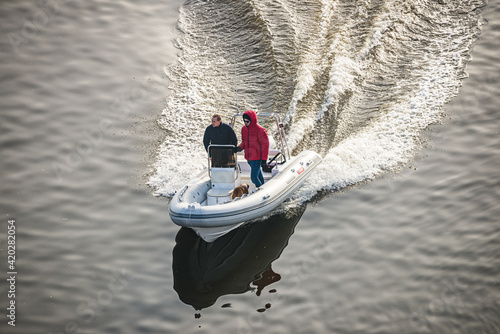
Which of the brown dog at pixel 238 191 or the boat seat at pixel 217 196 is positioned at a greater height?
the brown dog at pixel 238 191

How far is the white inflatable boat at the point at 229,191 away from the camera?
7.93 metres

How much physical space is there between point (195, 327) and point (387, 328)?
251 cm

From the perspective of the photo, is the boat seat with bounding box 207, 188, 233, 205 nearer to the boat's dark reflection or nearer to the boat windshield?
the boat windshield

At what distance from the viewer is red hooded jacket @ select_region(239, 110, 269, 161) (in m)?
8.73

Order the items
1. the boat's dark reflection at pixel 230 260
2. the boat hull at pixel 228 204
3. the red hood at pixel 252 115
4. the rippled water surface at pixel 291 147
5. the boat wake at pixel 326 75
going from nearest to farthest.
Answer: the rippled water surface at pixel 291 147
the boat's dark reflection at pixel 230 260
the boat hull at pixel 228 204
the red hood at pixel 252 115
the boat wake at pixel 326 75

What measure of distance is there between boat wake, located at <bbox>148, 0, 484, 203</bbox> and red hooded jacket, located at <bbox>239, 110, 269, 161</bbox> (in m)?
1.19

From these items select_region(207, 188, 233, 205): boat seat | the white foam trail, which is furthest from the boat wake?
select_region(207, 188, 233, 205): boat seat

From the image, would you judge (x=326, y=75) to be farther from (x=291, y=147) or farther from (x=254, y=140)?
(x=254, y=140)

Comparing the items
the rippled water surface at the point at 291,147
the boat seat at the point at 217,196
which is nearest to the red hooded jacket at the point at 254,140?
the boat seat at the point at 217,196

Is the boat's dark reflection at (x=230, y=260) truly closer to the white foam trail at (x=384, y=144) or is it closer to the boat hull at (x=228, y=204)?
the boat hull at (x=228, y=204)

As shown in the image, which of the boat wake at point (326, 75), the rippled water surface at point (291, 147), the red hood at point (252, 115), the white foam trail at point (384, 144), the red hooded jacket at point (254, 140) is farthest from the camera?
the boat wake at point (326, 75)

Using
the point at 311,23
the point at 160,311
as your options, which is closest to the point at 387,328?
the point at 160,311

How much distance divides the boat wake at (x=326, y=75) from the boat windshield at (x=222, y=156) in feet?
4.14

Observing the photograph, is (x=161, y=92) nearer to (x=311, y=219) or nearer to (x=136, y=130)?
(x=136, y=130)
